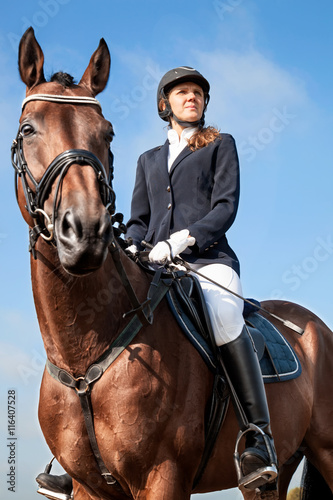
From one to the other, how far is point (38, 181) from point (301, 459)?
15.6ft

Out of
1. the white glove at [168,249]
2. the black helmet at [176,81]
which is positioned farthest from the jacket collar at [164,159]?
the white glove at [168,249]

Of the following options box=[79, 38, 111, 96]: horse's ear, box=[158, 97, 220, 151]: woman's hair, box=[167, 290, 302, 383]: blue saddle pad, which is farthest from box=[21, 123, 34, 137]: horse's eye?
box=[158, 97, 220, 151]: woman's hair

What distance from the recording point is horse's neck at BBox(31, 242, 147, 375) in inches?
166

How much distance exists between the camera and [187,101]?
5773 mm

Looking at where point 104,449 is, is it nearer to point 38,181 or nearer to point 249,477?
point 249,477

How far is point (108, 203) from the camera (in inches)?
158

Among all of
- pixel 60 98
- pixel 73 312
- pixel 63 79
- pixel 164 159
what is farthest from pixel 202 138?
pixel 73 312

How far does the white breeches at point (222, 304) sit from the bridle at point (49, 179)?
1.36m

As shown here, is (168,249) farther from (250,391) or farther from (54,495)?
(54,495)

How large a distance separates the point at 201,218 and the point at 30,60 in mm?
1908

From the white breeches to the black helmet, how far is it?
4.94 feet

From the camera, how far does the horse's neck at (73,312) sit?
13.8 ft

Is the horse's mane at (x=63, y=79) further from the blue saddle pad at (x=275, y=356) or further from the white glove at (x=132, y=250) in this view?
the blue saddle pad at (x=275, y=356)

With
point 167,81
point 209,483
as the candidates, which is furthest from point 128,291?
point 167,81
